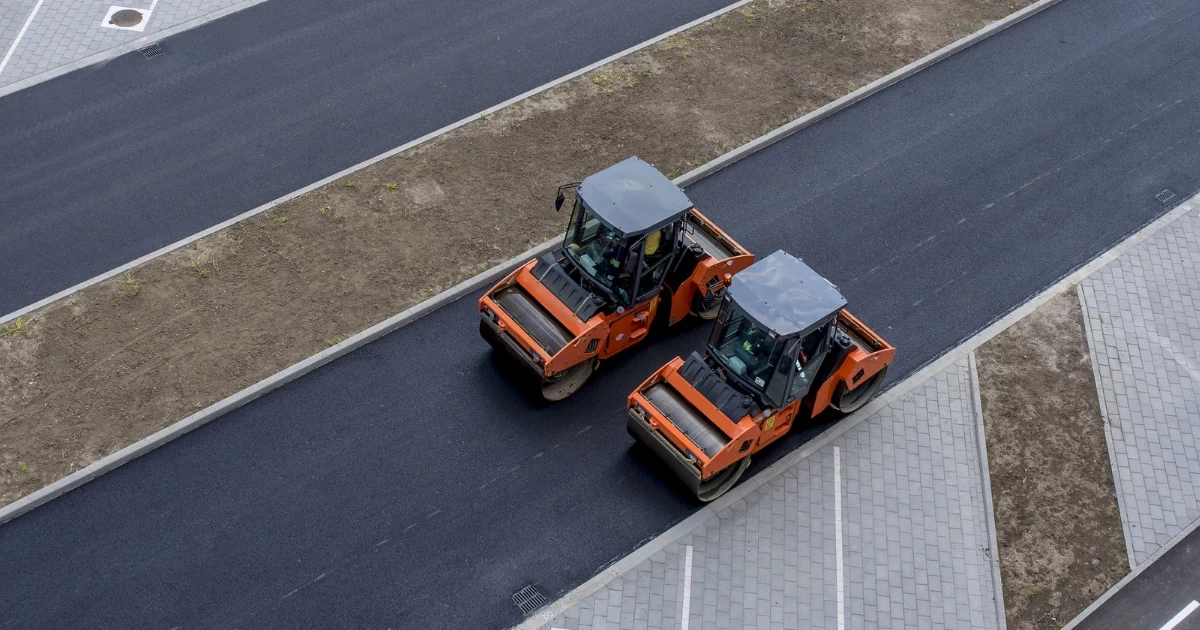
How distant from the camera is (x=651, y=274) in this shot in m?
15.5

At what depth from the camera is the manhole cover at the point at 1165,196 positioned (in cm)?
1936

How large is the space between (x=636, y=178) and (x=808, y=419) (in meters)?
4.22

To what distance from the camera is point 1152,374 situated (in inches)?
663

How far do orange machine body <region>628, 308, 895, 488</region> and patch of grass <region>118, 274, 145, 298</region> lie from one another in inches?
307

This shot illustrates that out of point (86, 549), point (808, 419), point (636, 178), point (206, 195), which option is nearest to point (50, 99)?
point (206, 195)

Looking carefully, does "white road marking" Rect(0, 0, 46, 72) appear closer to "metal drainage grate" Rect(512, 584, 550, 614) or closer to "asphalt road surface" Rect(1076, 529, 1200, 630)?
"metal drainage grate" Rect(512, 584, 550, 614)

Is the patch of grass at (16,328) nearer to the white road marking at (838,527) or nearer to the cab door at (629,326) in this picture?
the cab door at (629,326)

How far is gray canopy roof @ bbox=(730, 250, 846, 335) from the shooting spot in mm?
14016

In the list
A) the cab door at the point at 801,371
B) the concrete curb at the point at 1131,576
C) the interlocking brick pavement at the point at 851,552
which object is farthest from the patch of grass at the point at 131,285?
the concrete curb at the point at 1131,576

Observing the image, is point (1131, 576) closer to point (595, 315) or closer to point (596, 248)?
point (595, 315)

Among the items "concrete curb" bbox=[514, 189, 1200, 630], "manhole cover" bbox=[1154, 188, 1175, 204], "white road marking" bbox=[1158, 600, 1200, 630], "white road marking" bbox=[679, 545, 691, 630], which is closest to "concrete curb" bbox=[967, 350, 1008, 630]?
"concrete curb" bbox=[514, 189, 1200, 630]

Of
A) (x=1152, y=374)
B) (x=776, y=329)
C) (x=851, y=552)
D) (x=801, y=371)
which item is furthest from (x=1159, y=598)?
(x=776, y=329)

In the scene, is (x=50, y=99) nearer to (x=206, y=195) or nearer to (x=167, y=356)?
(x=206, y=195)

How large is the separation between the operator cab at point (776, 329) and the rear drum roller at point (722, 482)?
1032 millimetres
